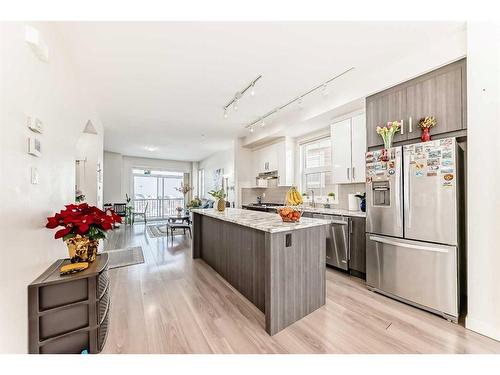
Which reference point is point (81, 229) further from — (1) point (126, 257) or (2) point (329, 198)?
(2) point (329, 198)

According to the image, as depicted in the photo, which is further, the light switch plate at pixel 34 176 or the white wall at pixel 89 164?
the white wall at pixel 89 164

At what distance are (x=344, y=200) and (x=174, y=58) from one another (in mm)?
3450

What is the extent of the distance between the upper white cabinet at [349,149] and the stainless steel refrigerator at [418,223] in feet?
2.28

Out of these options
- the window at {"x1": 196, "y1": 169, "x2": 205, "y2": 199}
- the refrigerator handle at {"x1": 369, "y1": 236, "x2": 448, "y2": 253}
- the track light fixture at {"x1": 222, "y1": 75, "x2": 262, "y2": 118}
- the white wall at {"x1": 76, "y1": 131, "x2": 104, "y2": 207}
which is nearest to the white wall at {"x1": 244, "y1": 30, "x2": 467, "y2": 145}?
the track light fixture at {"x1": 222, "y1": 75, "x2": 262, "y2": 118}

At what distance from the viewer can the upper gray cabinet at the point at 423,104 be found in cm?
214

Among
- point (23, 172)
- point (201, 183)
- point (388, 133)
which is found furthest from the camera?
point (201, 183)

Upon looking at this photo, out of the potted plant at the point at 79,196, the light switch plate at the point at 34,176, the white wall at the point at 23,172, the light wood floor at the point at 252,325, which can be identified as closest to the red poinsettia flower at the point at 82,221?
the white wall at the point at 23,172

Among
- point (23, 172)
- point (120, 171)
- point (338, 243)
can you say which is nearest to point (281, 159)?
point (338, 243)

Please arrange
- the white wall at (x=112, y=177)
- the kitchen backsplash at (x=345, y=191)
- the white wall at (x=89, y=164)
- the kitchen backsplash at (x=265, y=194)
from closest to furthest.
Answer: the kitchen backsplash at (x=345, y=191), the white wall at (x=89, y=164), the kitchen backsplash at (x=265, y=194), the white wall at (x=112, y=177)

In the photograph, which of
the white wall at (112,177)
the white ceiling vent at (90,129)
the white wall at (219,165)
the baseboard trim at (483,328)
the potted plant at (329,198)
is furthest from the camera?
the white wall at (112,177)

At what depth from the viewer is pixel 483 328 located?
183 cm

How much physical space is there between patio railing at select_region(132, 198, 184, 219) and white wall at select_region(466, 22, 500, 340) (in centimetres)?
1028

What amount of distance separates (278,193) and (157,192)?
6.82 m

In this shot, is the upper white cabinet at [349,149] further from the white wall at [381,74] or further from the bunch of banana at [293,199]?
the bunch of banana at [293,199]
